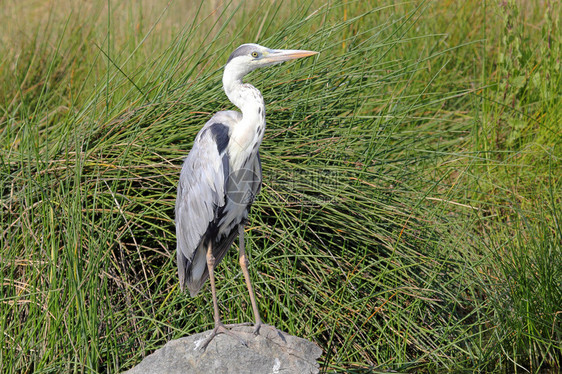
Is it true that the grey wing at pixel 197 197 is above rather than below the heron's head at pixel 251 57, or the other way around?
below

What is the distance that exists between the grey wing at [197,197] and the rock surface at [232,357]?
0.48m

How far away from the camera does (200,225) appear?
304cm

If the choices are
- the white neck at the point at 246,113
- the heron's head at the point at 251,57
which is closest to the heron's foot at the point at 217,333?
the white neck at the point at 246,113

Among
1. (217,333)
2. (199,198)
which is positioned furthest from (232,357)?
(199,198)

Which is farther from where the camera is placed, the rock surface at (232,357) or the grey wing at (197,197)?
the grey wing at (197,197)

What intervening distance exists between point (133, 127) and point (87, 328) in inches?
50.0

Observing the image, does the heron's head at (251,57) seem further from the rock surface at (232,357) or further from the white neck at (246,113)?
the rock surface at (232,357)

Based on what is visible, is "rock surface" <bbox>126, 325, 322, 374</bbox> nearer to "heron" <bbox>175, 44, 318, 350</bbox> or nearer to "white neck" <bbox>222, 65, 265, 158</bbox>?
"heron" <bbox>175, 44, 318, 350</bbox>

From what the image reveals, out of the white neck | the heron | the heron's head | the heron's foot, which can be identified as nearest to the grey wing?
the heron

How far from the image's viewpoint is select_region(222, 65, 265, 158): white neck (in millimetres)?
2916

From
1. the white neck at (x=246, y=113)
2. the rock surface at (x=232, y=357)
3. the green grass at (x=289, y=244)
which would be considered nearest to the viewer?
the rock surface at (x=232, y=357)

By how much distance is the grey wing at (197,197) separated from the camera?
9.77ft

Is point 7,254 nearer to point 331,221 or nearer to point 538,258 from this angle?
point 331,221

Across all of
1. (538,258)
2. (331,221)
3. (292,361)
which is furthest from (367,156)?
(292,361)
